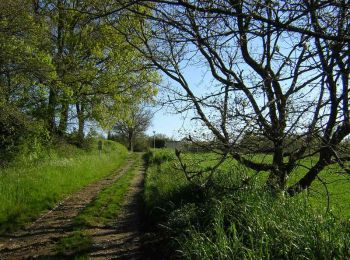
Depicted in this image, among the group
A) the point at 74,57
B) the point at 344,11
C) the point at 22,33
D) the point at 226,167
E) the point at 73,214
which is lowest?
the point at 73,214

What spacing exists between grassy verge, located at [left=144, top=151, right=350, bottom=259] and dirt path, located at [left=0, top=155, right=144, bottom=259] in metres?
0.91

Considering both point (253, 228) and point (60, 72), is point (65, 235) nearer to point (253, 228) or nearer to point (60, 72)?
point (253, 228)

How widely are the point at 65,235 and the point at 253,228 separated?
485 cm

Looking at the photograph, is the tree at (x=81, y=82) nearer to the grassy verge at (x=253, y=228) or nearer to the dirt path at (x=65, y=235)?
the dirt path at (x=65, y=235)

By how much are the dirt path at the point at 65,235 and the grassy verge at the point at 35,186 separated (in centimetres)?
44

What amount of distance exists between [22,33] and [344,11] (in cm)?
1309

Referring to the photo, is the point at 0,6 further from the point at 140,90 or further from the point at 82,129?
the point at 82,129

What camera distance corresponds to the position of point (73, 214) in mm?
11531

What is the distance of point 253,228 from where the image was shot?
577 centimetres

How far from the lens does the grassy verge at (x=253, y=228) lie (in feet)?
15.9

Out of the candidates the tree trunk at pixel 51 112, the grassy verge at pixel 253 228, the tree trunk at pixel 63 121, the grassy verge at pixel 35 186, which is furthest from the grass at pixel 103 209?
the tree trunk at pixel 63 121

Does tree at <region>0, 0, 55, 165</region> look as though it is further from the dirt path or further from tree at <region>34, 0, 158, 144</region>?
the dirt path

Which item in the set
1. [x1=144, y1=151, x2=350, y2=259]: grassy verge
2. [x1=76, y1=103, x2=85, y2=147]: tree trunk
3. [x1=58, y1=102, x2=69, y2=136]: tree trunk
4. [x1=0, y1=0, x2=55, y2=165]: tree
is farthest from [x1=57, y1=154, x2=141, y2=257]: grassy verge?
[x1=76, y1=103, x2=85, y2=147]: tree trunk

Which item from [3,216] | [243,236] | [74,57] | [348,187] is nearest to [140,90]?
[74,57]
